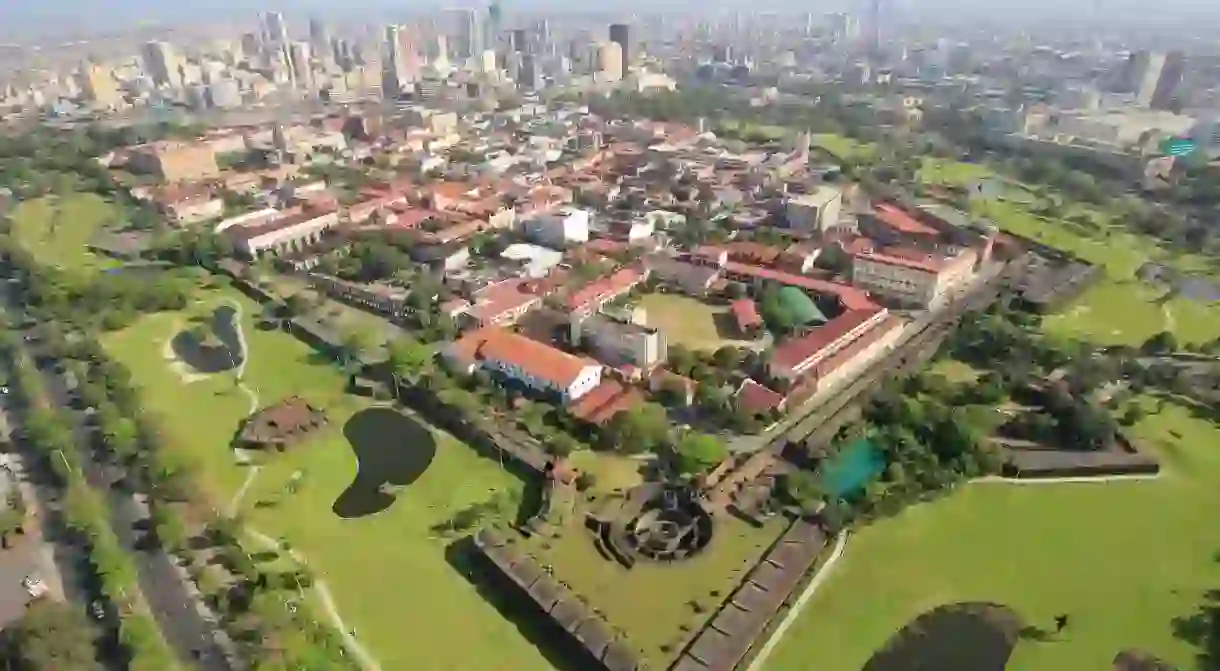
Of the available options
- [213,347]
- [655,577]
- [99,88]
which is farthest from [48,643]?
[99,88]

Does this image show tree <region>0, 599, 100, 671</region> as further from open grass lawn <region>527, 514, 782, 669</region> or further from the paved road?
open grass lawn <region>527, 514, 782, 669</region>

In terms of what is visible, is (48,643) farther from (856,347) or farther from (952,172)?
(952,172)

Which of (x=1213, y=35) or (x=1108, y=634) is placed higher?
(x=1213, y=35)

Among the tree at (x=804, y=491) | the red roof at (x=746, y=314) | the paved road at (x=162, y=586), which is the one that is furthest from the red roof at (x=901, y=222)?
the paved road at (x=162, y=586)

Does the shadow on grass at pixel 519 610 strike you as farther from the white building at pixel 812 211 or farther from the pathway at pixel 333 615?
the white building at pixel 812 211

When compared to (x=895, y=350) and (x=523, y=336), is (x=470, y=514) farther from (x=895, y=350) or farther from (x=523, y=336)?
(x=895, y=350)

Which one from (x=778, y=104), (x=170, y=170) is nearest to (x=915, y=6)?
(x=778, y=104)

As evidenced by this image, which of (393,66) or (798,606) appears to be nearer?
(798,606)
